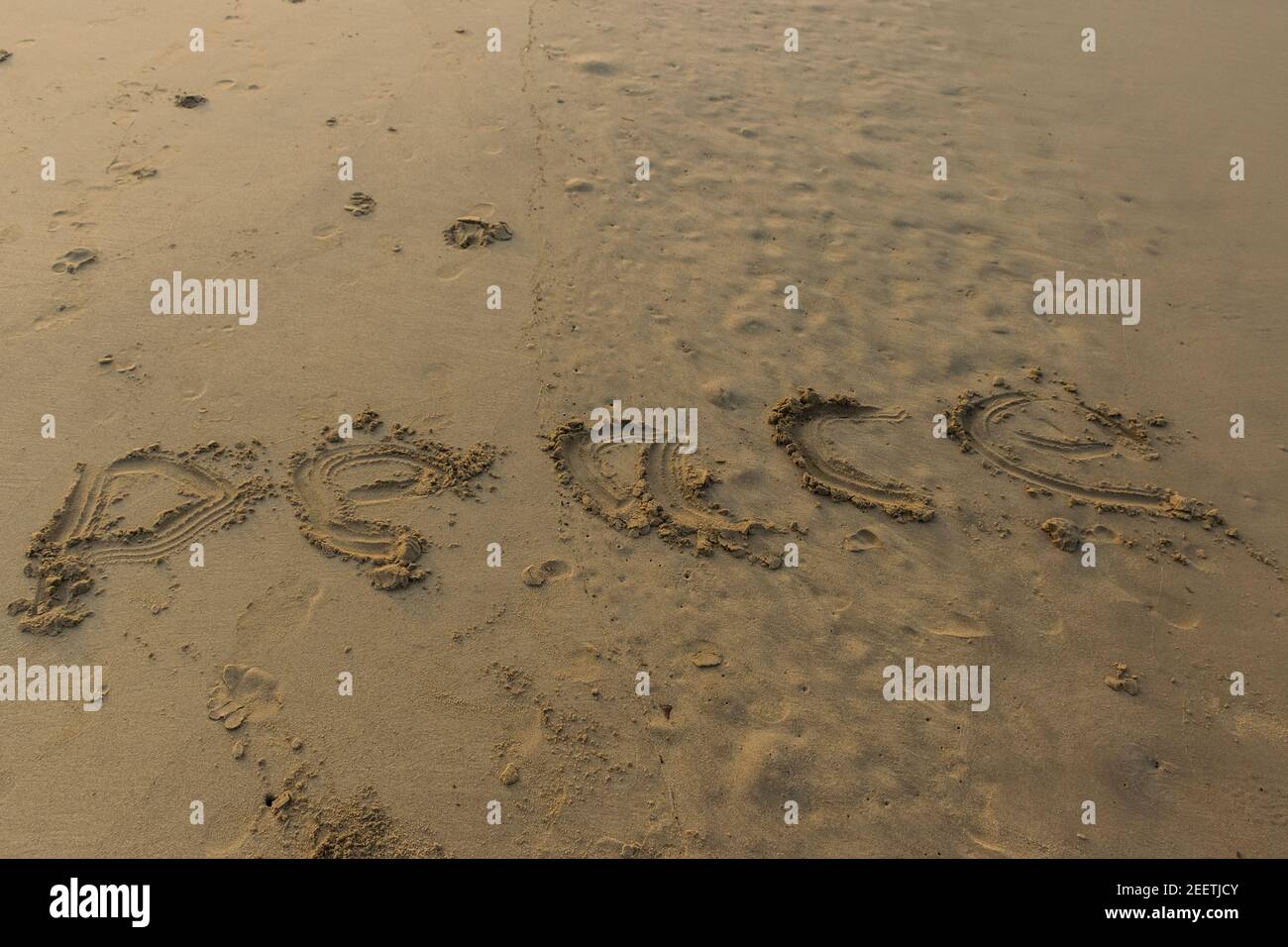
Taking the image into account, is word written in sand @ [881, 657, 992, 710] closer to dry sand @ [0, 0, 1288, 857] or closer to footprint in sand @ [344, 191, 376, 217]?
dry sand @ [0, 0, 1288, 857]

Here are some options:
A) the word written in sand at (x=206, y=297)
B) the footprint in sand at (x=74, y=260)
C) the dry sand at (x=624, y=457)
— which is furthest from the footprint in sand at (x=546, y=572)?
the footprint in sand at (x=74, y=260)

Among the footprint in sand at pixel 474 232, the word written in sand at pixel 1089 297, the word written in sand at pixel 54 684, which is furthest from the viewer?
the footprint in sand at pixel 474 232

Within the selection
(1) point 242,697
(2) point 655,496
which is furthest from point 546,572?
(1) point 242,697

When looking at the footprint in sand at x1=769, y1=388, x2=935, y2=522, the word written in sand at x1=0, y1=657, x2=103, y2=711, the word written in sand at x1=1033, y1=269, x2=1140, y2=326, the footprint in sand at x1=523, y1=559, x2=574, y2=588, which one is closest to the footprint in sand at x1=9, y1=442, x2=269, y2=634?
the word written in sand at x1=0, y1=657, x2=103, y2=711

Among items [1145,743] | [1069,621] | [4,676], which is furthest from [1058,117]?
[4,676]

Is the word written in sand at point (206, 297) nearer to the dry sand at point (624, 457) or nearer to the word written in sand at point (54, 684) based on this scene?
the dry sand at point (624, 457)

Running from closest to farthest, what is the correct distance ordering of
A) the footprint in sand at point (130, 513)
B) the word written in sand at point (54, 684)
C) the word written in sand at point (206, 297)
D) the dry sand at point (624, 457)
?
the dry sand at point (624, 457) < the word written in sand at point (54, 684) < the footprint in sand at point (130, 513) < the word written in sand at point (206, 297)

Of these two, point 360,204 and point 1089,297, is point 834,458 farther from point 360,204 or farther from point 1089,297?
point 360,204
